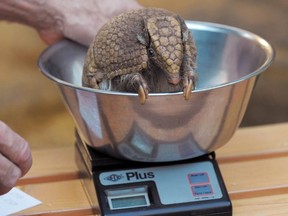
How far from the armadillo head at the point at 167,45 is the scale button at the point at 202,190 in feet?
0.65

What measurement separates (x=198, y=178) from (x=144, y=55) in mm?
231

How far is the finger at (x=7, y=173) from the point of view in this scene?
975 millimetres

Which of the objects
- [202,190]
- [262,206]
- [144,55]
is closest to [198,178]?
[202,190]

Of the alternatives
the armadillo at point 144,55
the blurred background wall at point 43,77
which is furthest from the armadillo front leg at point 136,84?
the blurred background wall at point 43,77

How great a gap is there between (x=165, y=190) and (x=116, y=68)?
0.20m

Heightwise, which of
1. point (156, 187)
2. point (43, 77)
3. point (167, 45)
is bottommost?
point (43, 77)

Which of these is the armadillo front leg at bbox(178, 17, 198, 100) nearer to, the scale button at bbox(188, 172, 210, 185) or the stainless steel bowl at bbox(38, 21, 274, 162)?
the stainless steel bowl at bbox(38, 21, 274, 162)

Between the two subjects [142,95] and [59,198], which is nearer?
[142,95]

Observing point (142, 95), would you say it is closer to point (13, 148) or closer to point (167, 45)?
point (167, 45)

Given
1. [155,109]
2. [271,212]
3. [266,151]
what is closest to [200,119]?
[155,109]

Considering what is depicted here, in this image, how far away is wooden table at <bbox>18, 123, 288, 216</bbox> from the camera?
115 centimetres

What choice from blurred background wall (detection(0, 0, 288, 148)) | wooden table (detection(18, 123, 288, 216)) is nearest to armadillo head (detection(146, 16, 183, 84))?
wooden table (detection(18, 123, 288, 216))

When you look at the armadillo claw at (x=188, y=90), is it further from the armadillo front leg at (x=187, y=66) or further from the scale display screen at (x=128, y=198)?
the scale display screen at (x=128, y=198)

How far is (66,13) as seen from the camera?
4.54 feet
